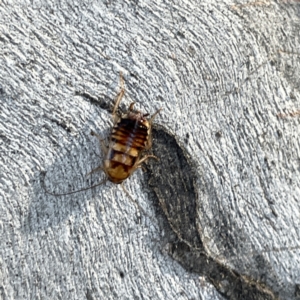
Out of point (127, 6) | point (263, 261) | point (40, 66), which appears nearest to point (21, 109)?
point (40, 66)

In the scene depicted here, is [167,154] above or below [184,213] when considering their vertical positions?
above

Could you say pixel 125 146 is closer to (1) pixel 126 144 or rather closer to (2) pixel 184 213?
(1) pixel 126 144

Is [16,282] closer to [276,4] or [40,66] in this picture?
[40,66]

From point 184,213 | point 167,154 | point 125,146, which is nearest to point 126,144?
point 125,146
